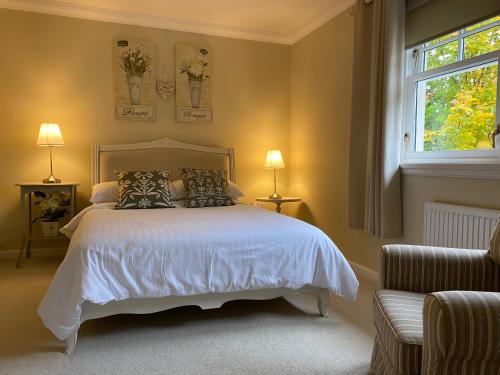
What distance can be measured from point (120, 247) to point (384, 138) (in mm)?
1990

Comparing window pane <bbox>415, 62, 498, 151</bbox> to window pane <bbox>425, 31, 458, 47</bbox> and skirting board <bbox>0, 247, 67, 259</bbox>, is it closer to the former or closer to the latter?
window pane <bbox>425, 31, 458, 47</bbox>

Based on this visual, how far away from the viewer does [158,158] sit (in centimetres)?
418

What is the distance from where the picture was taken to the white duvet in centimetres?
201

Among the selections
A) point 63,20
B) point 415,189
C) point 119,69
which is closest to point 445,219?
point 415,189

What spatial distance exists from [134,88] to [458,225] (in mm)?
3293

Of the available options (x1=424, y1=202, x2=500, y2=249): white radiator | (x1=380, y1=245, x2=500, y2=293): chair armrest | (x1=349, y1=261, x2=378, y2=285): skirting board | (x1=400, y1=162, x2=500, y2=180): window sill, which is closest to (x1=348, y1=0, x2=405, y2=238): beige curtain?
(x1=400, y1=162, x2=500, y2=180): window sill

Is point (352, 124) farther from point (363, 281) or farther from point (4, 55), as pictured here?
point (4, 55)

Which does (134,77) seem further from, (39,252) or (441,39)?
(441,39)

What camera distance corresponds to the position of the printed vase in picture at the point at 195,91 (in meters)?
4.32

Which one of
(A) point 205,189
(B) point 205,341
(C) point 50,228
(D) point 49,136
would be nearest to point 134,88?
(D) point 49,136

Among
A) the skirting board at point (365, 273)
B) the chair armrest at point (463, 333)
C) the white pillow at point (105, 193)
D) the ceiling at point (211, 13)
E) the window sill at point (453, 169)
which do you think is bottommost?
the skirting board at point (365, 273)

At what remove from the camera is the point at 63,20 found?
3859 millimetres

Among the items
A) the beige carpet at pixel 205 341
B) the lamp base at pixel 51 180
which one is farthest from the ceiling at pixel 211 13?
the beige carpet at pixel 205 341

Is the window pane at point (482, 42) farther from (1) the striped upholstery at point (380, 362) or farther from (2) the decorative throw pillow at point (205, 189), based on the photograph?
(2) the decorative throw pillow at point (205, 189)
